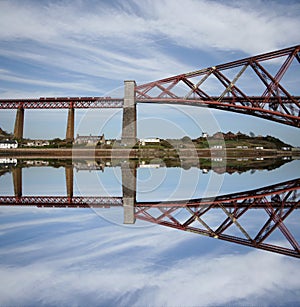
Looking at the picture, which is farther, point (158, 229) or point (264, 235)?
point (158, 229)

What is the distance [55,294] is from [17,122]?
5438 centimetres

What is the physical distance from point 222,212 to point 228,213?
0.18 metres

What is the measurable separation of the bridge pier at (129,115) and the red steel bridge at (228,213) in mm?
35485

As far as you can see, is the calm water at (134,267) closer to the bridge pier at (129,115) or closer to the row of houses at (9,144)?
the bridge pier at (129,115)

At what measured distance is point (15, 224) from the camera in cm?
537

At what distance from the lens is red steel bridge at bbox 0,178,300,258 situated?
15.3ft

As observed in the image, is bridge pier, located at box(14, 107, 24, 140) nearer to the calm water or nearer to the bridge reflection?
the bridge reflection

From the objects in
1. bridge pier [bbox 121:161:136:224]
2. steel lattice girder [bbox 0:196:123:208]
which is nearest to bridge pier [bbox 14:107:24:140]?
bridge pier [bbox 121:161:136:224]

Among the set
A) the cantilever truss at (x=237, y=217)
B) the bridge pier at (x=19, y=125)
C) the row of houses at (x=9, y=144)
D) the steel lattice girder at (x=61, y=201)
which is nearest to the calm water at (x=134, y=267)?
the cantilever truss at (x=237, y=217)

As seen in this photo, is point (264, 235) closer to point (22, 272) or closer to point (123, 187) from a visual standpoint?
point (22, 272)

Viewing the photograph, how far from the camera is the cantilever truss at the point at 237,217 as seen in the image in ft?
14.9

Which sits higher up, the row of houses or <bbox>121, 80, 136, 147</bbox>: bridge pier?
<bbox>121, 80, 136, 147</bbox>: bridge pier

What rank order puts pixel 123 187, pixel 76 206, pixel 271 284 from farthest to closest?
pixel 123 187 < pixel 76 206 < pixel 271 284

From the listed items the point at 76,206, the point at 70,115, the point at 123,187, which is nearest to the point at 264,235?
the point at 76,206
